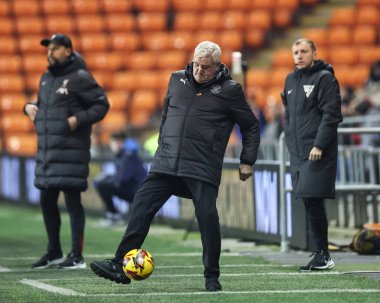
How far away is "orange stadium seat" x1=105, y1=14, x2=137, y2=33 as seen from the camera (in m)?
29.7

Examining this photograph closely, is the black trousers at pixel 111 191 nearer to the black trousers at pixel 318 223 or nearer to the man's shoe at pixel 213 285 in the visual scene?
the black trousers at pixel 318 223

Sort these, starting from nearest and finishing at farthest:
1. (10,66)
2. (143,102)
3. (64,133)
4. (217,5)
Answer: (64,133) < (143,102) < (10,66) < (217,5)

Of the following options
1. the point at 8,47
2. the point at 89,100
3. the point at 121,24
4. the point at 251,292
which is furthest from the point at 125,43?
the point at 251,292

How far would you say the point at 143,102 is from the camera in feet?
85.5

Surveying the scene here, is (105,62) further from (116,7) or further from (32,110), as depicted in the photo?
(32,110)

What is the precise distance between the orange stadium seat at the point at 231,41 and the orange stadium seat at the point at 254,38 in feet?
0.64

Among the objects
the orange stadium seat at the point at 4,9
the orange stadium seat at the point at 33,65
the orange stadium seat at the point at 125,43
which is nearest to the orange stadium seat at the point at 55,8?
the orange stadium seat at the point at 4,9

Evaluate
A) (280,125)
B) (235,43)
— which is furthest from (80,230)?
(235,43)

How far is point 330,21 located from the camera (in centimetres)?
2920

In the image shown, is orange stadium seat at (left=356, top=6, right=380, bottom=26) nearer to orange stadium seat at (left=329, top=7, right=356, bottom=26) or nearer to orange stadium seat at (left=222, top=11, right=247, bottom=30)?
orange stadium seat at (left=329, top=7, right=356, bottom=26)

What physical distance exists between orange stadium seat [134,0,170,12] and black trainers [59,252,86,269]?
20.2m

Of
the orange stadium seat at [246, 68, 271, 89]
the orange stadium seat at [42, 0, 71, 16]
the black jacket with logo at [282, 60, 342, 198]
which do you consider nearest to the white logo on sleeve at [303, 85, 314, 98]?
the black jacket with logo at [282, 60, 342, 198]

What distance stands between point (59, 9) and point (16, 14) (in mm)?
1109

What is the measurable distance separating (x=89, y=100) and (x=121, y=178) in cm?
618
